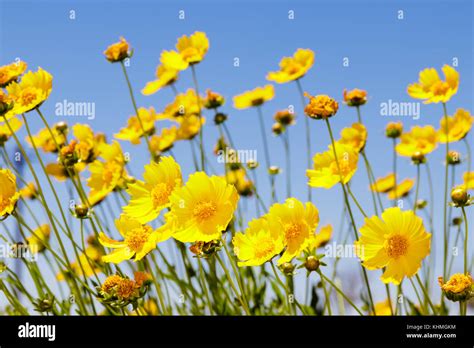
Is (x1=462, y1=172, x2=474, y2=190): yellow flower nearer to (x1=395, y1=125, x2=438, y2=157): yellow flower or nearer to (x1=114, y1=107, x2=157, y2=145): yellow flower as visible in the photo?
(x1=395, y1=125, x2=438, y2=157): yellow flower

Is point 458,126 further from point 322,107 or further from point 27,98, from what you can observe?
point 27,98

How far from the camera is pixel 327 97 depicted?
3.59 ft

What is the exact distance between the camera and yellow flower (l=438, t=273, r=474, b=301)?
970mm

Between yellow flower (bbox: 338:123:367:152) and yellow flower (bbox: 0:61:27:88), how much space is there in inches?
25.9

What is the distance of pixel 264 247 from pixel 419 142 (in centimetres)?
73

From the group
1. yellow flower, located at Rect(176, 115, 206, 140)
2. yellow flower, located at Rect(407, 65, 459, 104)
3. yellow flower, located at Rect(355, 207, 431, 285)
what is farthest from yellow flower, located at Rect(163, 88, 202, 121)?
yellow flower, located at Rect(355, 207, 431, 285)

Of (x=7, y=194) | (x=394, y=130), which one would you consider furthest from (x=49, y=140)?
(x=394, y=130)

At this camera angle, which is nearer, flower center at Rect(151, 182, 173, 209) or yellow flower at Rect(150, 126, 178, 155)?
flower center at Rect(151, 182, 173, 209)

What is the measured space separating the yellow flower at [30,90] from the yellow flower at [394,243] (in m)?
0.63

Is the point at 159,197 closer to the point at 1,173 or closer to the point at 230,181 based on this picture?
the point at 1,173

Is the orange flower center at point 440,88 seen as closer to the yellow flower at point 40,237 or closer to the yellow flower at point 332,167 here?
the yellow flower at point 332,167

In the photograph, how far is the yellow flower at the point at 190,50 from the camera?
143 cm
